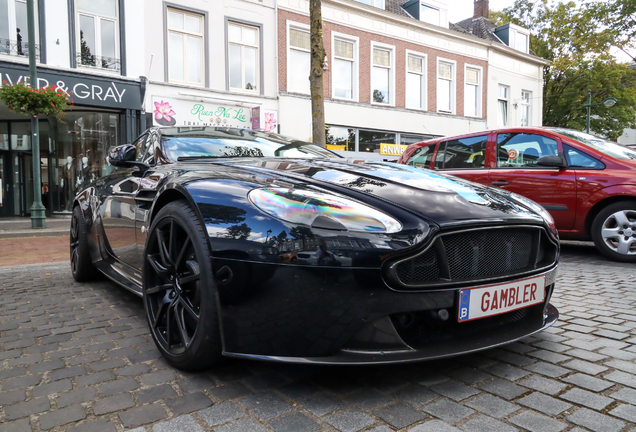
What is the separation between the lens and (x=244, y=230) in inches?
74.5

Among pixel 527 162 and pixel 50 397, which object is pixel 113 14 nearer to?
pixel 527 162

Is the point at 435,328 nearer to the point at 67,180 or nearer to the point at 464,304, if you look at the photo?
the point at 464,304

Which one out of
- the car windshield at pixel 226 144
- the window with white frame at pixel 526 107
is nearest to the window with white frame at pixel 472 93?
the window with white frame at pixel 526 107

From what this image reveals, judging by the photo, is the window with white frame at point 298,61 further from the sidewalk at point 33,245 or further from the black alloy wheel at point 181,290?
the black alloy wheel at point 181,290

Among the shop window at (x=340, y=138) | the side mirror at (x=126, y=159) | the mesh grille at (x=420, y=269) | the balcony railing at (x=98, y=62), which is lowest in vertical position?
the mesh grille at (x=420, y=269)

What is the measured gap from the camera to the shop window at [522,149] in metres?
5.63

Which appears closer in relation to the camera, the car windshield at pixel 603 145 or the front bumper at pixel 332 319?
the front bumper at pixel 332 319

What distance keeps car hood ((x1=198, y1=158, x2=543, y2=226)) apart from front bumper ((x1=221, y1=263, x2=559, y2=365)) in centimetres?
34

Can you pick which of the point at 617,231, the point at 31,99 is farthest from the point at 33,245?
the point at 617,231

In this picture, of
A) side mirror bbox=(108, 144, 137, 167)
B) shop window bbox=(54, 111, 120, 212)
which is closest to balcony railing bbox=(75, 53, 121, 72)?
shop window bbox=(54, 111, 120, 212)

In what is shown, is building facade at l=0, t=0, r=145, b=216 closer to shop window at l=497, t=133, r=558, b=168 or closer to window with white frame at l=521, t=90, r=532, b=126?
shop window at l=497, t=133, r=558, b=168

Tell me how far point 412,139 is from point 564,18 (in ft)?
45.9

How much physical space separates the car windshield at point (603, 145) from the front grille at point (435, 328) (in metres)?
4.21

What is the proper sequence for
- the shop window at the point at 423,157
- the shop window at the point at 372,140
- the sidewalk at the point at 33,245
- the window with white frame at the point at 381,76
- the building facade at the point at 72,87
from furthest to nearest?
the window with white frame at the point at 381,76 → the shop window at the point at 372,140 → the building facade at the point at 72,87 → the shop window at the point at 423,157 → the sidewalk at the point at 33,245
